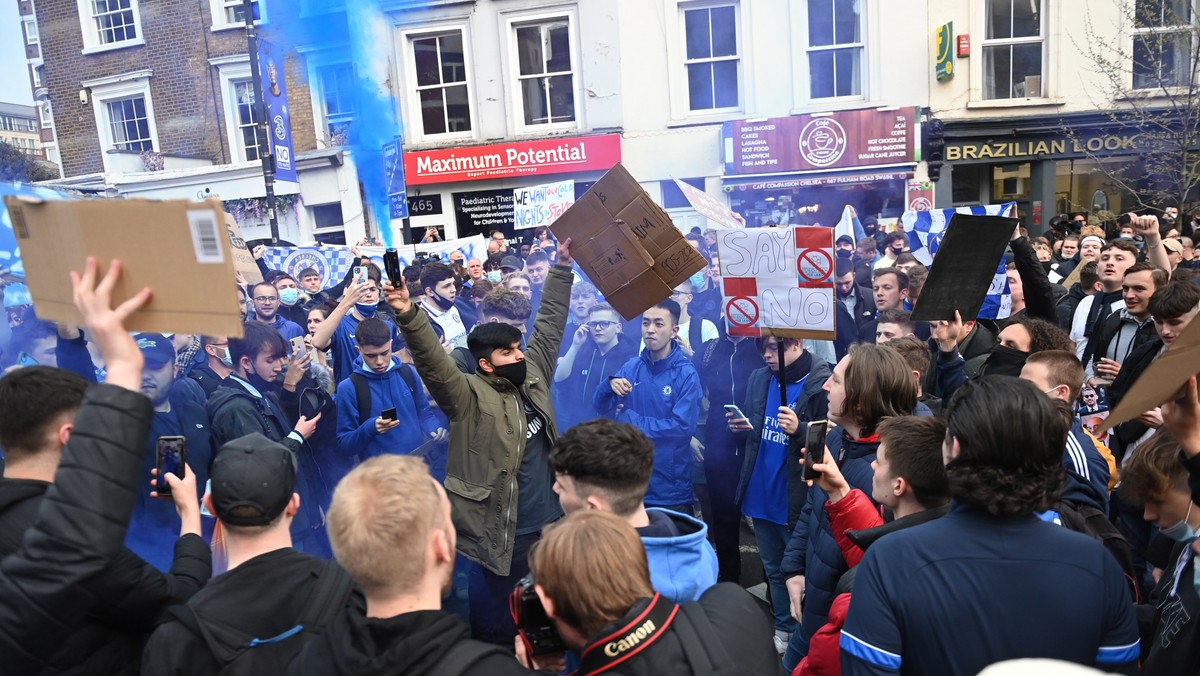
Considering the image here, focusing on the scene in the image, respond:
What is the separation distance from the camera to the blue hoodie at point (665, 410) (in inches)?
175

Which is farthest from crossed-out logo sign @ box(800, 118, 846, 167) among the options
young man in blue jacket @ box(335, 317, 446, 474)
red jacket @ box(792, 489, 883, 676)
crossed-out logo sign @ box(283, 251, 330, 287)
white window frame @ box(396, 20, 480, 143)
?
red jacket @ box(792, 489, 883, 676)

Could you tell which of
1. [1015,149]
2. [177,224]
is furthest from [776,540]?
[1015,149]

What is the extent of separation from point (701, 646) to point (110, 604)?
142cm

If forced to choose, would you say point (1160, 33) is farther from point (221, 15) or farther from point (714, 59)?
point (221, 15)

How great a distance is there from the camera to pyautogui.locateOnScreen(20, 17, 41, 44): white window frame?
1395cm

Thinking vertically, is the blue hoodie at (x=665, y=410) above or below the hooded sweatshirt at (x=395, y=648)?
below

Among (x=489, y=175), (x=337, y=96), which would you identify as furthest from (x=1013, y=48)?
(x=337, y=96)

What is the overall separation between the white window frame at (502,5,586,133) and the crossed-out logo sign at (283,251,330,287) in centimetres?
779

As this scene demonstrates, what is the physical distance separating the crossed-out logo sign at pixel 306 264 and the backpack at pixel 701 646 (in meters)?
8.23

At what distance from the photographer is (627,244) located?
13.0 feet

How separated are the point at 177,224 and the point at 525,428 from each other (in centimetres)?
210

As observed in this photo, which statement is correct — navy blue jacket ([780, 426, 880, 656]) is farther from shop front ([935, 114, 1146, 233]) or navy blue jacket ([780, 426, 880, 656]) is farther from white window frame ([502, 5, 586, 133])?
shop front ([935, 114, 1146, 233])

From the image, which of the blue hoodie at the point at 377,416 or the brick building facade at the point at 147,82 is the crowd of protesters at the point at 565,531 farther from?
A: the brick building facade at the point at 147,82

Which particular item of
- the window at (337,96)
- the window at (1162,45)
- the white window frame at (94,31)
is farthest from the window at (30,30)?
the window at (1162,45)
